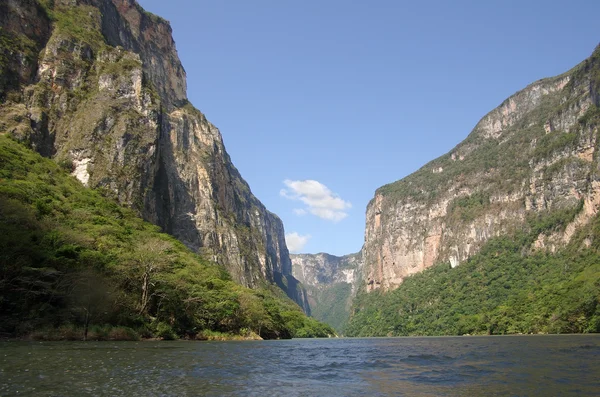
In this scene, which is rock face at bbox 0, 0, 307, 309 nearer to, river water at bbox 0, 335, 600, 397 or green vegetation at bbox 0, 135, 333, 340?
green vegetation at bbox 0, 135, 333, 340

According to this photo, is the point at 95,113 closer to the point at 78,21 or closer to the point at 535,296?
the point at 78,21

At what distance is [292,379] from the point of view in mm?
22109

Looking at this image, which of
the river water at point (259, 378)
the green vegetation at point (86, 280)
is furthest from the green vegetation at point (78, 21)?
the river water at point (259, 378)

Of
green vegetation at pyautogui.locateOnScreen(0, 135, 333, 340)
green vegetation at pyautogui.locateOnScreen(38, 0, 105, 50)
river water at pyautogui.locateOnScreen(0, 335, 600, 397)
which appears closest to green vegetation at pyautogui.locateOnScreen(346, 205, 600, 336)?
green vegetation at pyautogui.locateOnScreen(0, 135, 333, 340)

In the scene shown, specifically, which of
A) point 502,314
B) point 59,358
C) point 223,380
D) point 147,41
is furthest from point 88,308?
point 147,41

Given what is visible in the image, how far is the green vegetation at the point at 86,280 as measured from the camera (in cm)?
4244

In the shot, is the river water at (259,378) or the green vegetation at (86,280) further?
the green vegetation at (86,280)

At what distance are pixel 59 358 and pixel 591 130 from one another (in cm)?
19741

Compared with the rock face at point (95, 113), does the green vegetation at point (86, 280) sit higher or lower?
lower

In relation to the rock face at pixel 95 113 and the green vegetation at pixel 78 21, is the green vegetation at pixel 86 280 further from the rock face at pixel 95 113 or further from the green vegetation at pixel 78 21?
the green vegetation at pixel 78 21

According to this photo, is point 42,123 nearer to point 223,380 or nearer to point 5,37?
point 5,37

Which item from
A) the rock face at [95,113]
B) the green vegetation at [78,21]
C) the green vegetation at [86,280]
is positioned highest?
the green vegetation at [78,21]

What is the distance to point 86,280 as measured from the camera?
45.2m

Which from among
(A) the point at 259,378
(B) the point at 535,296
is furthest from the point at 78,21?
(B) the point at 535,296
